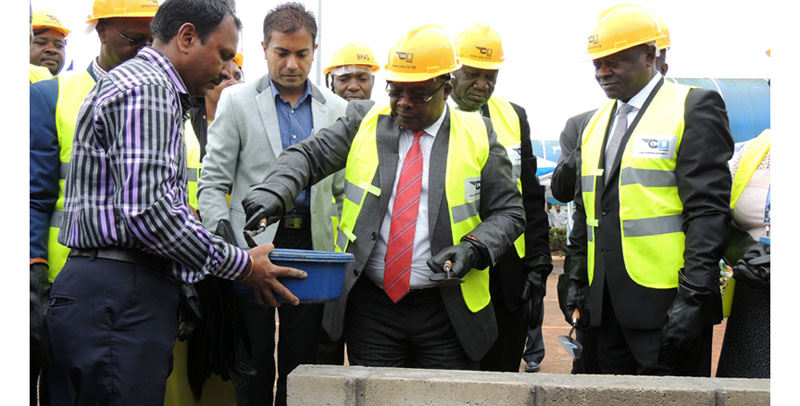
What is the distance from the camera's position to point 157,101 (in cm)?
231

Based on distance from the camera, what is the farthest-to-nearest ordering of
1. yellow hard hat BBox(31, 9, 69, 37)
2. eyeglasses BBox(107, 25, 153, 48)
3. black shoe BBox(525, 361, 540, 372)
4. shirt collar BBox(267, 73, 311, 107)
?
black shoe BBox(525, 361, 540, 372) → yellow hard hat BBox(31, 9, 69, 37) → shirt collar BBox(267, 73, 311, 107) → eyeglasses BBox(107, 25, 153, 48)

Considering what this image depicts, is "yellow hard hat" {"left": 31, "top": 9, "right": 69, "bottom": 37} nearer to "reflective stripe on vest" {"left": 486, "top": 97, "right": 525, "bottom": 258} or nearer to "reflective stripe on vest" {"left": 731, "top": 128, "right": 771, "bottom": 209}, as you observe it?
"reflective stripe on vest" {"left": 486, "top": 97, "right": 525, "bottom": 258}

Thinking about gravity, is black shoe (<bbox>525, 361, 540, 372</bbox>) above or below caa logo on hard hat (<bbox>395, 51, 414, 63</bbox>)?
below

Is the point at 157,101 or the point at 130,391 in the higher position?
the point at 157,101

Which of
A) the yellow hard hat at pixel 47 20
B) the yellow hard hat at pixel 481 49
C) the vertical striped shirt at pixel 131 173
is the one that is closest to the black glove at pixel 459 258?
the vertical striped shirt at pixel 131 173

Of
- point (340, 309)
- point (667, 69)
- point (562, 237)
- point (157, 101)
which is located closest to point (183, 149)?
point (157, 101)

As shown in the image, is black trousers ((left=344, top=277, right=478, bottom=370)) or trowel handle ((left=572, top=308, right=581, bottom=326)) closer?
black trousers ((left=344, top=277, right=478, bottom=370))

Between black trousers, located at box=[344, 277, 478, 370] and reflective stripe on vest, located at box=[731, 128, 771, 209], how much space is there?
164 centimetres

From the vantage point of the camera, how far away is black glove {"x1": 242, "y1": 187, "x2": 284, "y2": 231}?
292 cm

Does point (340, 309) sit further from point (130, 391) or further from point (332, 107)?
point (332, 107)

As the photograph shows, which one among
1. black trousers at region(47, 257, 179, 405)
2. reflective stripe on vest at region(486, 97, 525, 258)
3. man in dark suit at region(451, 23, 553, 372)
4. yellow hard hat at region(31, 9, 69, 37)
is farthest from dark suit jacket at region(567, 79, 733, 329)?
yellow hard hat at region(31, 9, 69, 37)

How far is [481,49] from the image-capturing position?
4629mm

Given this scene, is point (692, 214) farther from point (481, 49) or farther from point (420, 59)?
point (481, 49)

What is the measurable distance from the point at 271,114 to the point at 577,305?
1964 millimetres
